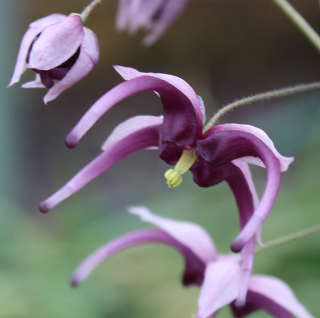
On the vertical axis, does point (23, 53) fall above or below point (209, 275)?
above

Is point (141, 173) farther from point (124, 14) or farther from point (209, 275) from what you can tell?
point (209, 275)

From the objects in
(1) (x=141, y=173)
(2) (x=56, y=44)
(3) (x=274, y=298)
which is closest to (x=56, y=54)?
(2) (x=56, y=44)

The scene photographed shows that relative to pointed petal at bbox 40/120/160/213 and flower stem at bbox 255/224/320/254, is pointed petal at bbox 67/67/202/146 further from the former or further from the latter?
flower stem at bbox 255/224/320/254

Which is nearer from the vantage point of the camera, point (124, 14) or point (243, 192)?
point (243, 192)

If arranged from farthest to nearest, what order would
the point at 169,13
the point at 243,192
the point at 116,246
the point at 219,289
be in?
the point at 169,13, the point at 116,246, the point at 219,289, the point at 243,192

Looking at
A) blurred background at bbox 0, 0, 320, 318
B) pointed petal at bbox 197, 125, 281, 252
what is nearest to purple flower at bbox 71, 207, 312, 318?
pointed petal at bbox 197, 125, 281, 252

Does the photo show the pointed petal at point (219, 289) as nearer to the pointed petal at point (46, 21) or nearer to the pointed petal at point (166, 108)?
the pointed petal at point (166, 108)

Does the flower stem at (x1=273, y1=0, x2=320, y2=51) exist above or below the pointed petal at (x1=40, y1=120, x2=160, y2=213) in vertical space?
above

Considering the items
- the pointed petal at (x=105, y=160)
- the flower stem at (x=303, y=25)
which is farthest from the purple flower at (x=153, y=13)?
the pointed petal at (x=105, y=160)
